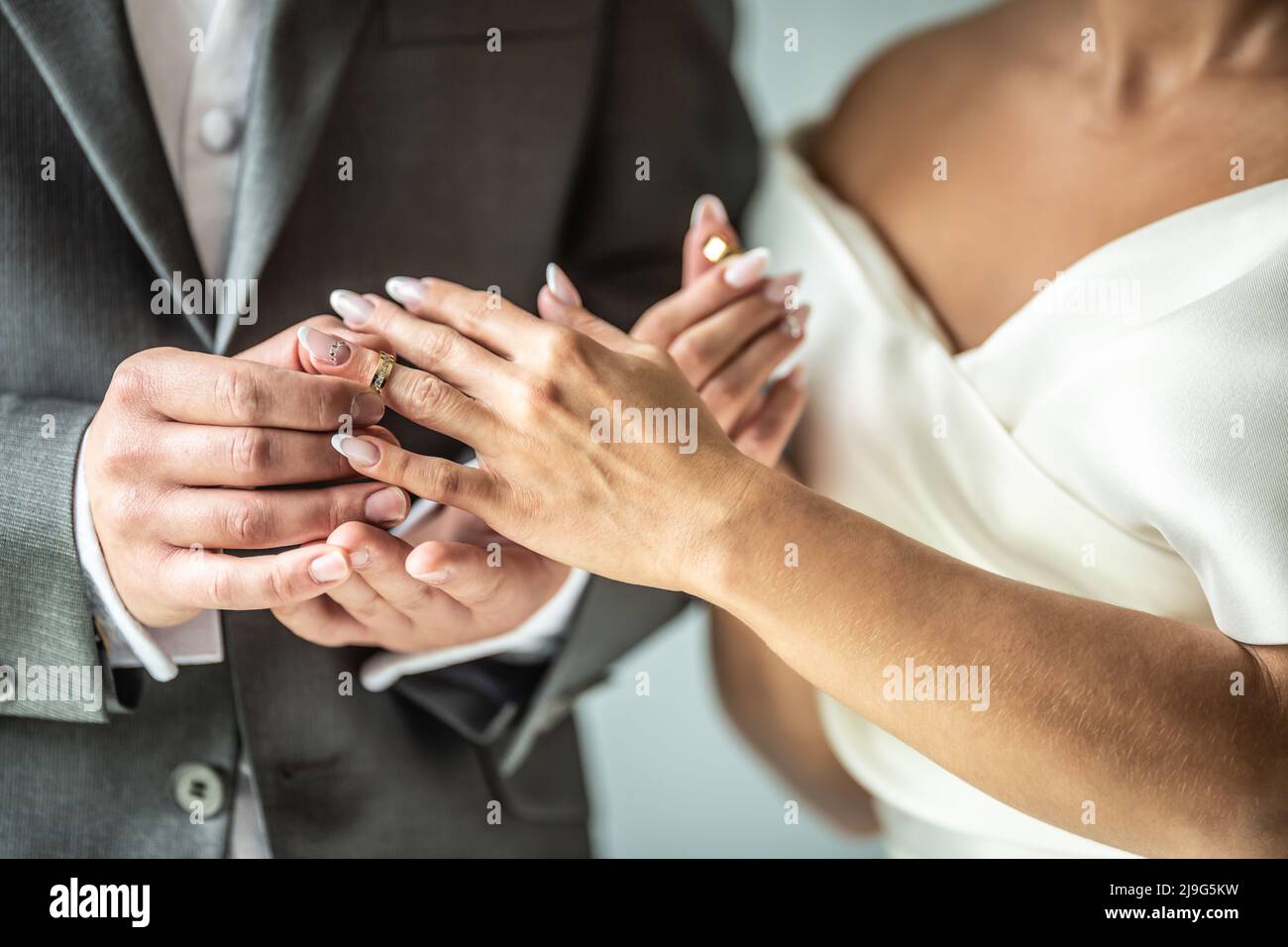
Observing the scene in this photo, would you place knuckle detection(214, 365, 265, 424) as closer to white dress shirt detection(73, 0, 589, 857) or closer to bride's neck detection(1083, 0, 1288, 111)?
white dress shirt detection(73, 0, 589, 857)

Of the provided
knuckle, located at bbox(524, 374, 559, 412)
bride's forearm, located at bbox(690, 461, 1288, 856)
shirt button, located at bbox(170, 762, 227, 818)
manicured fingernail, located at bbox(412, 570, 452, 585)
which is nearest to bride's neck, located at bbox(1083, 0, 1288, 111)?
bride's forearm, located at bbox(690, 461, 1288, 856)

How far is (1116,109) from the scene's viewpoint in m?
0.77

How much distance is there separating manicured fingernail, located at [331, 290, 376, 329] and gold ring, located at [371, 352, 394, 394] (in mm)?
38

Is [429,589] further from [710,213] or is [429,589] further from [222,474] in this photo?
[710,213]

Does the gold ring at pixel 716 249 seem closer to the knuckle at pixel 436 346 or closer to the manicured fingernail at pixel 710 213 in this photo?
the manicured fingernail at pixel 710 213

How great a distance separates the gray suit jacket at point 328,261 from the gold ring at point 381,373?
138 mm

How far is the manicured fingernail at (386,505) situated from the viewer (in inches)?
23.0

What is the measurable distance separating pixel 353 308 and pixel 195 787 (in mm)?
393

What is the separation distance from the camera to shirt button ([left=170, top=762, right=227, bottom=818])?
0.72 m

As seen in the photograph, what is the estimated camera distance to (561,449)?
57 centimetres

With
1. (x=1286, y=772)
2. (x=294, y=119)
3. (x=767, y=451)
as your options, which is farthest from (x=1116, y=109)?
(x=294, y=119)

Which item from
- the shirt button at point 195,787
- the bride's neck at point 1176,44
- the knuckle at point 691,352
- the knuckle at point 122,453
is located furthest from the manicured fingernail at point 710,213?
the shirt button at point 195,787

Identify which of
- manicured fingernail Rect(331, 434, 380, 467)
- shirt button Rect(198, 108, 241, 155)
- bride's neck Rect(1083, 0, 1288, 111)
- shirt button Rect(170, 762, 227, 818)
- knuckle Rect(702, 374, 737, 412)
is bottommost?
shirt button Rect(170, 762, 227, 818)

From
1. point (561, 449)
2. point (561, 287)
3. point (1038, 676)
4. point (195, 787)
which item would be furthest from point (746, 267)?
point (195, 787)
